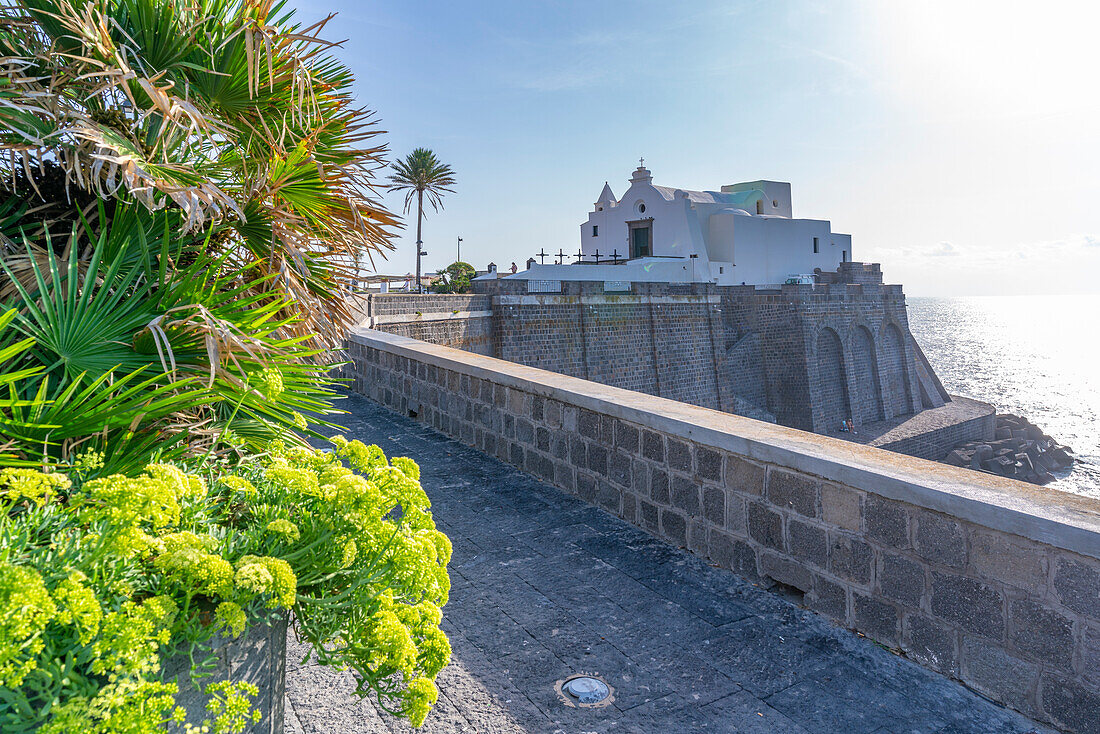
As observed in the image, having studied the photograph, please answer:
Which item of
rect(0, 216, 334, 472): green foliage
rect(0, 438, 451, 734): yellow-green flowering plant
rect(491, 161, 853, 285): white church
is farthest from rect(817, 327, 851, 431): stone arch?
rect(0, 438, 451, 734): yellow-green flowering plant

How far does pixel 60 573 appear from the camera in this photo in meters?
1.23

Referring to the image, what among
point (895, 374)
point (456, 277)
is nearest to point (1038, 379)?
point (895, 374)

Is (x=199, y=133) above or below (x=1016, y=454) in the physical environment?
above

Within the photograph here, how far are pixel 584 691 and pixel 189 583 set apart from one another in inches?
56.9

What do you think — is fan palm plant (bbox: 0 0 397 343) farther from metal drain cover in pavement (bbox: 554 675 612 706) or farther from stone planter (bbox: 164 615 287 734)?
metal drain cover in pavement (bbox: 554 675 612 706)

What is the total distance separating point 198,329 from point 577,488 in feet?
8.54

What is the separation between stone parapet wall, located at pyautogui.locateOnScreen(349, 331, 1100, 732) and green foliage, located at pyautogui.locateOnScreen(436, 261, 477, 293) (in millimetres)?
28110

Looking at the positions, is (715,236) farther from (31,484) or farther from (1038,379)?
(1038,379)

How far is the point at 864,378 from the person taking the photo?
107ft

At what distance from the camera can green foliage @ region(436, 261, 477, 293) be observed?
33562 mm

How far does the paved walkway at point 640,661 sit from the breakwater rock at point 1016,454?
29228mm

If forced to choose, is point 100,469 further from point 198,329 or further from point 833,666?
point 833,666

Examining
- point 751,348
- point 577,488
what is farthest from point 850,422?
point 577,488

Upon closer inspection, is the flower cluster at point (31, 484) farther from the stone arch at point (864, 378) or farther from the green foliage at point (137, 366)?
the stone arch at point (864, 378)
